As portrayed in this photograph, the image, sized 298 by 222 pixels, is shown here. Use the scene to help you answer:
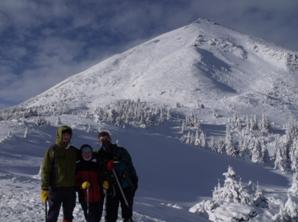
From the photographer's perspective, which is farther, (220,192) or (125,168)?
(220,192)

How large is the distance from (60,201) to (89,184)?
744 mm

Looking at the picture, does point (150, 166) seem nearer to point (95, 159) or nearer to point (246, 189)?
point (246, 189)

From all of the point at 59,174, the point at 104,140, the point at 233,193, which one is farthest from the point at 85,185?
the point at 233,193

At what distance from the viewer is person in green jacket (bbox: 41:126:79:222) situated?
10203 mm

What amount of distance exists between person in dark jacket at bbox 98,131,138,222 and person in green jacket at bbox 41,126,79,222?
99 centimetres

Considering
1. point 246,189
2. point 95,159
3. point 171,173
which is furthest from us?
point 171,173

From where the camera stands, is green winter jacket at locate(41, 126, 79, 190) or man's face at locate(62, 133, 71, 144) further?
man's face at locate(62, 133, 71, 144)

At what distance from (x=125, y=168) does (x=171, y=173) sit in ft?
223

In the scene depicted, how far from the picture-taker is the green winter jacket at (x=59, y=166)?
1018 centimetres

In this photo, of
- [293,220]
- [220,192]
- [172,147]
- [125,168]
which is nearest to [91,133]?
[172,147]

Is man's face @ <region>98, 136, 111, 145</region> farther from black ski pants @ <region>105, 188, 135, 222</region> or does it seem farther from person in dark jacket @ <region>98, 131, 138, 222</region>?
black ski pants @ <region>105, 188, 135, 222</region>

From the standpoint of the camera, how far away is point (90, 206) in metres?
10.5

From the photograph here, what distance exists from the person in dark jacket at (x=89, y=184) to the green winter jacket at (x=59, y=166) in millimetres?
260

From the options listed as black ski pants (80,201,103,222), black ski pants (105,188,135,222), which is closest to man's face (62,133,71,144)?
black ski pants (80,201,103,222)
